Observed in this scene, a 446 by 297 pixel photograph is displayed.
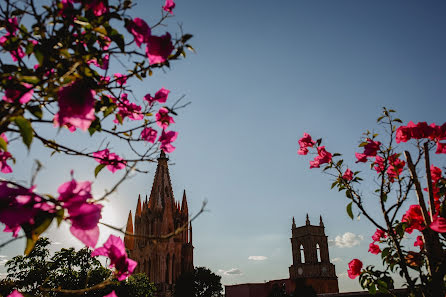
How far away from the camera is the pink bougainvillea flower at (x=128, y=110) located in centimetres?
230

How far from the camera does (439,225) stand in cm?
221

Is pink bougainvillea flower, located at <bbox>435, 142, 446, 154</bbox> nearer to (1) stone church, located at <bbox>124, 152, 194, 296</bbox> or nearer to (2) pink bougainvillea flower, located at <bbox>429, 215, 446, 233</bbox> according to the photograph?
(2) pink bougainvillea flower, located at <bbox>429, 215, 446, 233</bbox>

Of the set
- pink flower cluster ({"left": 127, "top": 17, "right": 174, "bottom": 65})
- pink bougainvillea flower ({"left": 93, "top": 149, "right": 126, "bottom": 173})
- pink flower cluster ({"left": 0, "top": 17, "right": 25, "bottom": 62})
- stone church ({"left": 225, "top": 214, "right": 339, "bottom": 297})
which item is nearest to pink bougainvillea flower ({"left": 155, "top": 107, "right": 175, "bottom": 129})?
pink bougainvillea flower ({"left": 93, "top": 149, "right": 126, "bottom": 173})

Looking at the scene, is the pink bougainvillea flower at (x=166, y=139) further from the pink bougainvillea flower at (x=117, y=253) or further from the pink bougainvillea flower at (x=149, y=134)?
Result: the pink bougainvillea flower at (x=117, y=253)

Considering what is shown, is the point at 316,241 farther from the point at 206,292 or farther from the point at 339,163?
the point at 339,163

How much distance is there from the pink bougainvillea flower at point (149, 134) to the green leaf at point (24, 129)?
116 cm

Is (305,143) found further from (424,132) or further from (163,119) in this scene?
(163,119)

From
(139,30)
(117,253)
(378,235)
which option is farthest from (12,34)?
(378,235)

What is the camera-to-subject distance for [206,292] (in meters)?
43.6

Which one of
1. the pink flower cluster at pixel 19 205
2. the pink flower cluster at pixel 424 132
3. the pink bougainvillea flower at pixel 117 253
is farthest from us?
the pink flower cluster at pixel 424 132

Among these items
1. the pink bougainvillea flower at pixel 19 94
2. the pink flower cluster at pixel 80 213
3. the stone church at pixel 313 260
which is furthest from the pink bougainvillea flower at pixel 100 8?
the stone church at pixel 313 260

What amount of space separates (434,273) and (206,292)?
45.5 metres

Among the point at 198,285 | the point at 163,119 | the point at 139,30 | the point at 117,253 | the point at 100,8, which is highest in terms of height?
the point at 100,8

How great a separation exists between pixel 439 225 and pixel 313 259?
53.0 metres
